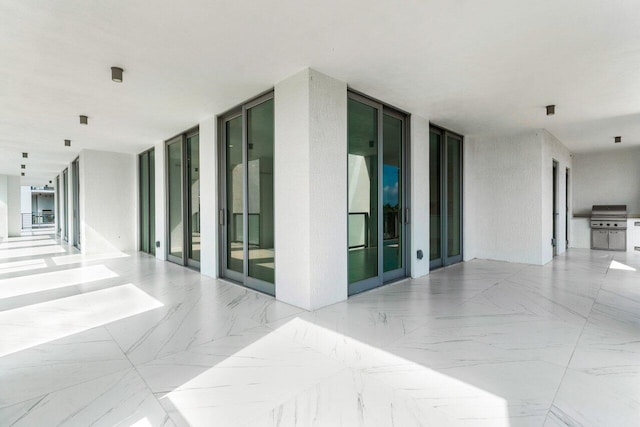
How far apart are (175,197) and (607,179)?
11167 millimetres

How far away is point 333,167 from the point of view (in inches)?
151

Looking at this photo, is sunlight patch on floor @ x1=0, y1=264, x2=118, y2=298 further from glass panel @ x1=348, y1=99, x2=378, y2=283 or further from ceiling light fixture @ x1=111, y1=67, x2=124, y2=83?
glass panel @ x1=348, y1=99, x2=378, y2=283

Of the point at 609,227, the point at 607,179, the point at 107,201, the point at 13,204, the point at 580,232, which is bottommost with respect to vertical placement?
the point at 580,232

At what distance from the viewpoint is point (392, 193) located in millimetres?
4969

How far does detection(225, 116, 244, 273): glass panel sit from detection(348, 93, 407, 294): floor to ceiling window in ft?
5.60

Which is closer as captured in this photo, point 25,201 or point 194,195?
point 194,195

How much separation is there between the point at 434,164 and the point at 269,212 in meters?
3.51

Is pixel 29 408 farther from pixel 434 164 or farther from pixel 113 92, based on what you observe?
pixel 434 164

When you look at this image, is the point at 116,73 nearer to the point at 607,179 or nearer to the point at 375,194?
the point at 375,194

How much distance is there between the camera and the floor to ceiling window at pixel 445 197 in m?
6.09

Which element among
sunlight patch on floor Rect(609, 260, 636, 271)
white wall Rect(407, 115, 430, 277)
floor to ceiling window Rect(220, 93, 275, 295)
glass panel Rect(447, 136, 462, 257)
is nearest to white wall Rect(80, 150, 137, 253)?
floor to ceiling window Rect(220, 93, 275, 295)

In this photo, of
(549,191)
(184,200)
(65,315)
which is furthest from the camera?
(549,191)

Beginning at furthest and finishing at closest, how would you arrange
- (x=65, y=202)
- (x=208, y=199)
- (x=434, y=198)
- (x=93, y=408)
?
(x=65, y=202) → (x=434, y=198) → (x=208, y=199) → (x=93, y=408)

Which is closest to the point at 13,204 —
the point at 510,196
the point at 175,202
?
the point at 175,202
